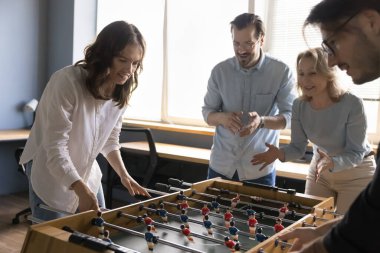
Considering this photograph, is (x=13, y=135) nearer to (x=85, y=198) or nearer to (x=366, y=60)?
(x=85, y=198)

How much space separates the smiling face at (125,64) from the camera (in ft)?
5.92

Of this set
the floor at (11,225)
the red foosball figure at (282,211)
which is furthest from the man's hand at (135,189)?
the floor at (11,225)

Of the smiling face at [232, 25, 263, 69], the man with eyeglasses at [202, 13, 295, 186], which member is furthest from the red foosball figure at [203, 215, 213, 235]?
the smiling face at [232, 25, 263, 69]

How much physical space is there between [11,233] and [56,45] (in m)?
2.40

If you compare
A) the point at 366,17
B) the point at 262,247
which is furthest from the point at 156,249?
the point at 366,17

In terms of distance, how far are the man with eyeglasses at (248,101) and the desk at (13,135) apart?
234 cm

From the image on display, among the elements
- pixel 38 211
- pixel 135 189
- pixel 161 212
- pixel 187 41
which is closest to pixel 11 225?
pixel 38 211

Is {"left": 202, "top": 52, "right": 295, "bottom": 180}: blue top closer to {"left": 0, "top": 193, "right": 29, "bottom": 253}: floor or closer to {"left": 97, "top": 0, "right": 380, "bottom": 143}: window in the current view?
{"left": 97, "top": 0, "right": 380, "bottom": 143}: window

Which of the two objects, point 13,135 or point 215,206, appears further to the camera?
point 13,135

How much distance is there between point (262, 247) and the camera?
4.12 ft

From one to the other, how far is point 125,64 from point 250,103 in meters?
0.98

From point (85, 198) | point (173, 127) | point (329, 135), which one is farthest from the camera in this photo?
point (173, 127)

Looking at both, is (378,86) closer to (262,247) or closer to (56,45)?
(262,247)

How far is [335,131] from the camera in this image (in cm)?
211
